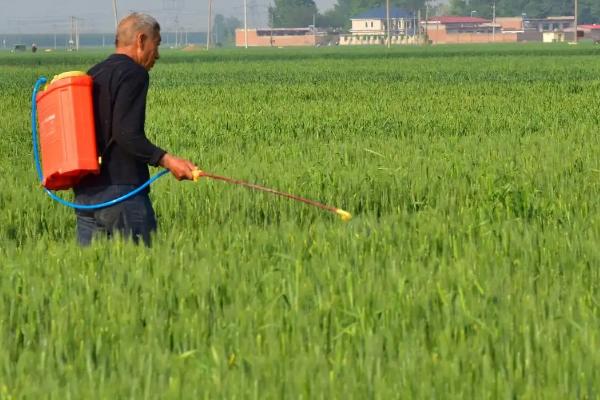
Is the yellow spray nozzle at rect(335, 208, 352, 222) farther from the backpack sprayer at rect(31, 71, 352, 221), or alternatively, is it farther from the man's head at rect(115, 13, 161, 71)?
the man's head at rect(115, 13, 161, 71)

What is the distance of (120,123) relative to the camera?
6.32m

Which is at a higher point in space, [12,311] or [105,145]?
[105,145]

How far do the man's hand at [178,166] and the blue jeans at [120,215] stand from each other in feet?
0.73

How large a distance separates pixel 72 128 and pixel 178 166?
581mm

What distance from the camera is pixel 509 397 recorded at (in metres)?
3.59

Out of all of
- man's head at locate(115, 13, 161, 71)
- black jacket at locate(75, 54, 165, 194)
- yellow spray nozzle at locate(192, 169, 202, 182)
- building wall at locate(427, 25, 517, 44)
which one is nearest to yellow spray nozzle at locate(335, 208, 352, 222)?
yellow spray nozzle at locate(192, 169, 202, 182)

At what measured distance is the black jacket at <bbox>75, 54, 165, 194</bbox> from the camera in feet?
20.7

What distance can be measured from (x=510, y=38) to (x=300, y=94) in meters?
162

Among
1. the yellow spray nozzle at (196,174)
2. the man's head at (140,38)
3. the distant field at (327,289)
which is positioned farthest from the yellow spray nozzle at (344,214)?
the man's head at (140,38)

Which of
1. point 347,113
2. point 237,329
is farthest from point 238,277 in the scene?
point 347,113

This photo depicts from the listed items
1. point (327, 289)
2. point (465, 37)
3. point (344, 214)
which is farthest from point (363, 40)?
point (327, 289)

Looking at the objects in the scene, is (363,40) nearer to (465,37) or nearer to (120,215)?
(465,37)

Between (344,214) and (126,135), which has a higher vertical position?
(126,135)

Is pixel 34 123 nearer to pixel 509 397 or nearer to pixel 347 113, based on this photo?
pixel 509 397
